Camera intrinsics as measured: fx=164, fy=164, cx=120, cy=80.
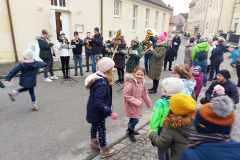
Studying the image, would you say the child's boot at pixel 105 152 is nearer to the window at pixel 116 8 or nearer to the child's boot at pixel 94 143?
the child's boot at pixel 94 143

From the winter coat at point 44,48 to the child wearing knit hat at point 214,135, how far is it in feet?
20.8

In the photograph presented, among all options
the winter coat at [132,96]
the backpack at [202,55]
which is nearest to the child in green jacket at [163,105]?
the winter coat at [132,96]

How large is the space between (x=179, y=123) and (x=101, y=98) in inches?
46.8

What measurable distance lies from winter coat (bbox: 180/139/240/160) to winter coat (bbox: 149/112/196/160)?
1.66ft

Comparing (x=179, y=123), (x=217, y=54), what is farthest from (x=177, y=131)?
(x=217, y=54)

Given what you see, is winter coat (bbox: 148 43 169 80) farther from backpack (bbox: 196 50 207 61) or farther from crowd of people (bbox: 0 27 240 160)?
backpack (bbox: 196 50 207 61)

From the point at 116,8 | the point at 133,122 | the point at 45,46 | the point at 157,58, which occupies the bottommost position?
the point at 133,122

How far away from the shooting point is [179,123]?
169 cm

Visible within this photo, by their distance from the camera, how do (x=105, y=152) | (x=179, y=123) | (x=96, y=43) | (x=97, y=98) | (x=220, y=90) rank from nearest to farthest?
(x=179, y=123), (x=97, y=98), (x=105, y=152), (x=220, y=90), (x=96, y=43)

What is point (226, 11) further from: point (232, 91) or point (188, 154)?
point (188, 154)

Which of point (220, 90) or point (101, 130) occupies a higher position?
point (220, 90)

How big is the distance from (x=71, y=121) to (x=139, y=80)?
201 centimetres

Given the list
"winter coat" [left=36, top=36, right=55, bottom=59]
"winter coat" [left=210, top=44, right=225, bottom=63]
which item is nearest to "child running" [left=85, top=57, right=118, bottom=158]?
"winter coat" [left=36, top=36, right=55, bottom=59]

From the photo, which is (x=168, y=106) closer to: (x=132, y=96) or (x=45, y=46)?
(x=132, y=96)
